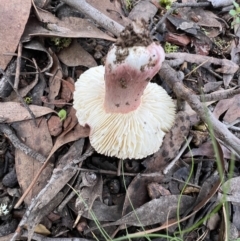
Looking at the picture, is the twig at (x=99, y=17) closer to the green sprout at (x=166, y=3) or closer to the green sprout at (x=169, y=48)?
the green sprout at (x=169, y=48)

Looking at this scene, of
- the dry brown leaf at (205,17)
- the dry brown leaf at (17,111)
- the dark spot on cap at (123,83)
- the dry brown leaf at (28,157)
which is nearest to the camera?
the dark spot on cap at (123,83)

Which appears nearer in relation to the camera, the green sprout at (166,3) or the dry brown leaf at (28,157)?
the dry brown leaf at (28,157)

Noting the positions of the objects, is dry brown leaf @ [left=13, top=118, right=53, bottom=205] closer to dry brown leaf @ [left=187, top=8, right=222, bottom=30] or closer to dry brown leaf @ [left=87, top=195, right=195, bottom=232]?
dry brown leaf @ [left=87, top=195, right=195, bottom=232]

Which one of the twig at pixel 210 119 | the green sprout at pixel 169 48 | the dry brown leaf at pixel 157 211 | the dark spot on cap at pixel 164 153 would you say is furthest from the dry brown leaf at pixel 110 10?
the dry brown leaf at pixel 157 211

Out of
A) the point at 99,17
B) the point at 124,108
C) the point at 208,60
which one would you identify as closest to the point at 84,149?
the point at 124,108

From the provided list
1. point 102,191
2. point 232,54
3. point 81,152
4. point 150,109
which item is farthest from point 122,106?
point 232,54

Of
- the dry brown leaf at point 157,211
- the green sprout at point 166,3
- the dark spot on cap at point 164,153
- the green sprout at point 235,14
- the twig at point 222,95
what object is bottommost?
the dry brown leaf at point 157,211

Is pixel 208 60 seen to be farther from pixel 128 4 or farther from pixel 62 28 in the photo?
pixel 62 28
